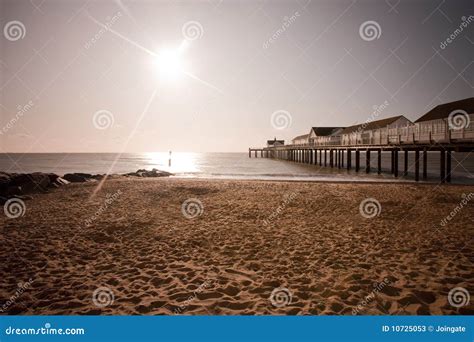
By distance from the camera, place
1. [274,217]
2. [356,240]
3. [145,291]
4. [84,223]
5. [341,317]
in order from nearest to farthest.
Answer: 1. [341,317]
2. [145,291]
3. [356,240]
4. [84,223]
5. [274,217]

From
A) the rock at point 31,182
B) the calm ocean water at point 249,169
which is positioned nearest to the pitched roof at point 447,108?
the calm ocean water at point 249,169

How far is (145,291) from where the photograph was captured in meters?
3.97

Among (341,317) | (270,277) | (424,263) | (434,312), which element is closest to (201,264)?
(270,277)

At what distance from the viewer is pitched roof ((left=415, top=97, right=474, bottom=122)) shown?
16922mm

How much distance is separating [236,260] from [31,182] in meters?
13.2

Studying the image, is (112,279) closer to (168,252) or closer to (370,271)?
(168,252)

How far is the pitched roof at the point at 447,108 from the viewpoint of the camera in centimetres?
1692

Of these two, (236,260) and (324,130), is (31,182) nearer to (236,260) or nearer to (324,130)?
(236,260)

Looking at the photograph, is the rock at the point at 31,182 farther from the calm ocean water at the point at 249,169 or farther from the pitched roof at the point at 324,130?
the pitched roof at the point at 324,130

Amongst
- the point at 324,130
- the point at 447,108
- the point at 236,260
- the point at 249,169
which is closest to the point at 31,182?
the point at 236,260

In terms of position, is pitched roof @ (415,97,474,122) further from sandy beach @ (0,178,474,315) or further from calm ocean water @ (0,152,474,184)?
sandy beach @ (0,178,474,315)

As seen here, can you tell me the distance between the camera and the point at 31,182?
13375 mm

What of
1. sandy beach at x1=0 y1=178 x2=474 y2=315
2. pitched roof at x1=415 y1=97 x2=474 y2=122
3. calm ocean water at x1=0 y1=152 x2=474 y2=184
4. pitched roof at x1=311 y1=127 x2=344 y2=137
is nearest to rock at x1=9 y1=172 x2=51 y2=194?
sandy beach at x1=0 y1=178 x2=474 y2=315

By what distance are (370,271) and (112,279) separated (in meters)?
4.29
